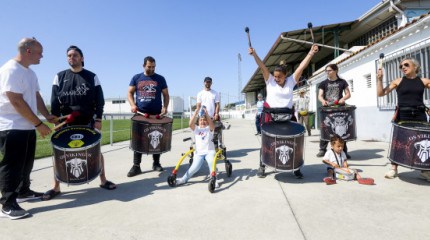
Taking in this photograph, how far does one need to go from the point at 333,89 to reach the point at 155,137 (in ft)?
12.3

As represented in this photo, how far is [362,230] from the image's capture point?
79.4 inches

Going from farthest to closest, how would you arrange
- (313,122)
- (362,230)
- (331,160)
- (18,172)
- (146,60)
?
(313,122) < (146,60) < (331,160) < (18,172) < (362,230)

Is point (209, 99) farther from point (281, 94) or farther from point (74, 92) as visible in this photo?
point (74, 92)

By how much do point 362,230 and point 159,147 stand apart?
2.85m

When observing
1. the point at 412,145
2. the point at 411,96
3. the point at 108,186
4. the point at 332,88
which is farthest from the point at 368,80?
the point at 108,186

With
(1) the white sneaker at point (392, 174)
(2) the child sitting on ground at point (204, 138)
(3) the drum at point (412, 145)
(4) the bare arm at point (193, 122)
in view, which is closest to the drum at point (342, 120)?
(1) the white sneaker at point (392, 174)

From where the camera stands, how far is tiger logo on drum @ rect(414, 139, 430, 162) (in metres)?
3.09

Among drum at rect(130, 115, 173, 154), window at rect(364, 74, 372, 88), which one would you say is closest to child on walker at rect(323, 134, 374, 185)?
drum at rect(130, 115, 173, 154)

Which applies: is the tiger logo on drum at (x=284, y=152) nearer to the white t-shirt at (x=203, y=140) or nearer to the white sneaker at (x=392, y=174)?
the white t-shirt at (x=203, y=140)

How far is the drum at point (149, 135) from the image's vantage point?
3.85 metres

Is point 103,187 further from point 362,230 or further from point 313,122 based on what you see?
point 313,122

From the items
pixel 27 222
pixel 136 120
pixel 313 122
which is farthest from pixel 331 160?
pixel 313 122

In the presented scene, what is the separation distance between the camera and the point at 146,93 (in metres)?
4.25

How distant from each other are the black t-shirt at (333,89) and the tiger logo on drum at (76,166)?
4685 millimetres
